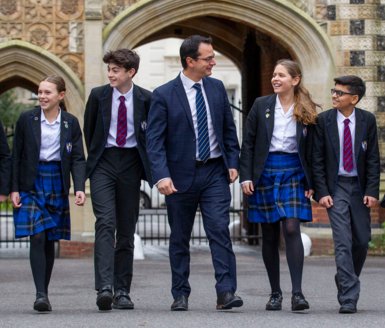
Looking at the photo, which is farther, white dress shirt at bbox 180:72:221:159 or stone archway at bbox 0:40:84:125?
stone archway at bbox 0:40:84:125

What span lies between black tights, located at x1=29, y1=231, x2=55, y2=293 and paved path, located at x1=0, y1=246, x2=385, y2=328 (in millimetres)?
230

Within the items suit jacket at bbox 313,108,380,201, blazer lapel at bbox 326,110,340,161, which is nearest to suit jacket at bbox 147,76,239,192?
suit jacket at bbox 313,108,380,201

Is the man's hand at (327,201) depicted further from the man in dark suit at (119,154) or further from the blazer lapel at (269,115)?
the man in dark suit at (119,154)

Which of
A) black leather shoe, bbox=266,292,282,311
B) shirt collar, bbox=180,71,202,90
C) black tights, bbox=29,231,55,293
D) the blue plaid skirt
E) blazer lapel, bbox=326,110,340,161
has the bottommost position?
black leather shoe, bbox=266,292,282,311

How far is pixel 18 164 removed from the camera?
38.0 ft

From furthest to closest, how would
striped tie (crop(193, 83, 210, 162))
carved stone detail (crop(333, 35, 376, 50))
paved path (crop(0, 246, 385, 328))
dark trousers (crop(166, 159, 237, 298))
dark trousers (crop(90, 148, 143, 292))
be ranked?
1. carved stone detail (crop(333, 35, 376, 50))
2. dark trousers (crop(90, 148, 143, 292))
3. striped tie (crop(193, 83, 210, 162))
4. dark trousers (crop(166, 159, 237, 298))
5. paved path (crop(0, 246, 385, 328))

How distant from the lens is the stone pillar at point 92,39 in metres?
20.0

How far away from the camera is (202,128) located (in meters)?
11.2

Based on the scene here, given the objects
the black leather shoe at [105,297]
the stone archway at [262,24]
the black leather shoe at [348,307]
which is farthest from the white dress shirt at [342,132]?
the stone archway at [262,24]

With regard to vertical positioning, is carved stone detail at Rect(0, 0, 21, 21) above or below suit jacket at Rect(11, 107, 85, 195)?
above

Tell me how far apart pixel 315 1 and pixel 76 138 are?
9102 mm

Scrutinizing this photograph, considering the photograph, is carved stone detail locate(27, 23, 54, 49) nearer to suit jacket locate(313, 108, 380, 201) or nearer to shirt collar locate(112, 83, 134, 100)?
shirt collar locate(112, 83, 134, 100)

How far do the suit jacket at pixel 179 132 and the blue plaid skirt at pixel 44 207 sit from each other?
84 centimetres

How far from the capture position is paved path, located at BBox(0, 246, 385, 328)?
1044 cm
